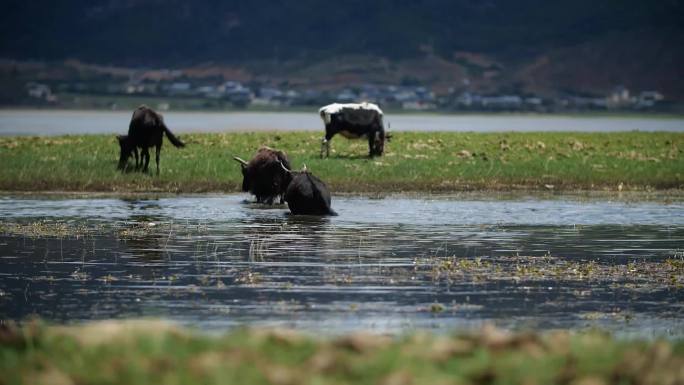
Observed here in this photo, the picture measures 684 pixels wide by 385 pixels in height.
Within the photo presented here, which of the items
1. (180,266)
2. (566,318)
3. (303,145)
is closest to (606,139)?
(303,145)

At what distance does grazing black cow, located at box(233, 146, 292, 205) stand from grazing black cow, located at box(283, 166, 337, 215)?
1.72 metres

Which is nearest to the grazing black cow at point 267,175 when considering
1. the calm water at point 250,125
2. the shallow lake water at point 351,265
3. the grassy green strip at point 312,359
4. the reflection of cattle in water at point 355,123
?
the shallow lake water at point 351,265

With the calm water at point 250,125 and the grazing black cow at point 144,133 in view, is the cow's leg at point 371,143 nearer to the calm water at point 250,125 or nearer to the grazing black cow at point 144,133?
the grazing black cow at point 144,133

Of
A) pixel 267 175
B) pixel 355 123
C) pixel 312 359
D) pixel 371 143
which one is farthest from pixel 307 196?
pixel 312 359

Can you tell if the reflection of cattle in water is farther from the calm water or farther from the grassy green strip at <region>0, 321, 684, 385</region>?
the calm water

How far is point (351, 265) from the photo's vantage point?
2205 centimetres

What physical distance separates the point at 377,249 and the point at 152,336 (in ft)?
39.6

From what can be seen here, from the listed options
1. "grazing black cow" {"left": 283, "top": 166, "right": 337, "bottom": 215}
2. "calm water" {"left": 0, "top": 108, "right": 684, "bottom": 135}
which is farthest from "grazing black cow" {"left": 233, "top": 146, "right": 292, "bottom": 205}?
"calm water" {"left": 0, "top": 108, "right": 684, "bottom": 135}

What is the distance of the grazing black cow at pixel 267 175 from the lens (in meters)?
32.0

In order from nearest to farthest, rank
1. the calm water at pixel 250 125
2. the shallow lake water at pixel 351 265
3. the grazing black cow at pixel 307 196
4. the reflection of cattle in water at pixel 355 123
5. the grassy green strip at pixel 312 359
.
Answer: the grassy green strip at pixel 312 359, the shallow lake water at pixel 351 265, the grazing black cow at pixel 307 196, the reflection of cattle in water at pixel 355 123, the calm water at pixel 250 125

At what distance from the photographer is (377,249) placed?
79.5ft

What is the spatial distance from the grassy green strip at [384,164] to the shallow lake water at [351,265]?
132 inches

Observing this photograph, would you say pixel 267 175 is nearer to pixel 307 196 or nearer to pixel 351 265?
pixel 307 196

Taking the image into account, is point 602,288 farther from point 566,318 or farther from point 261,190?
point 261,190
